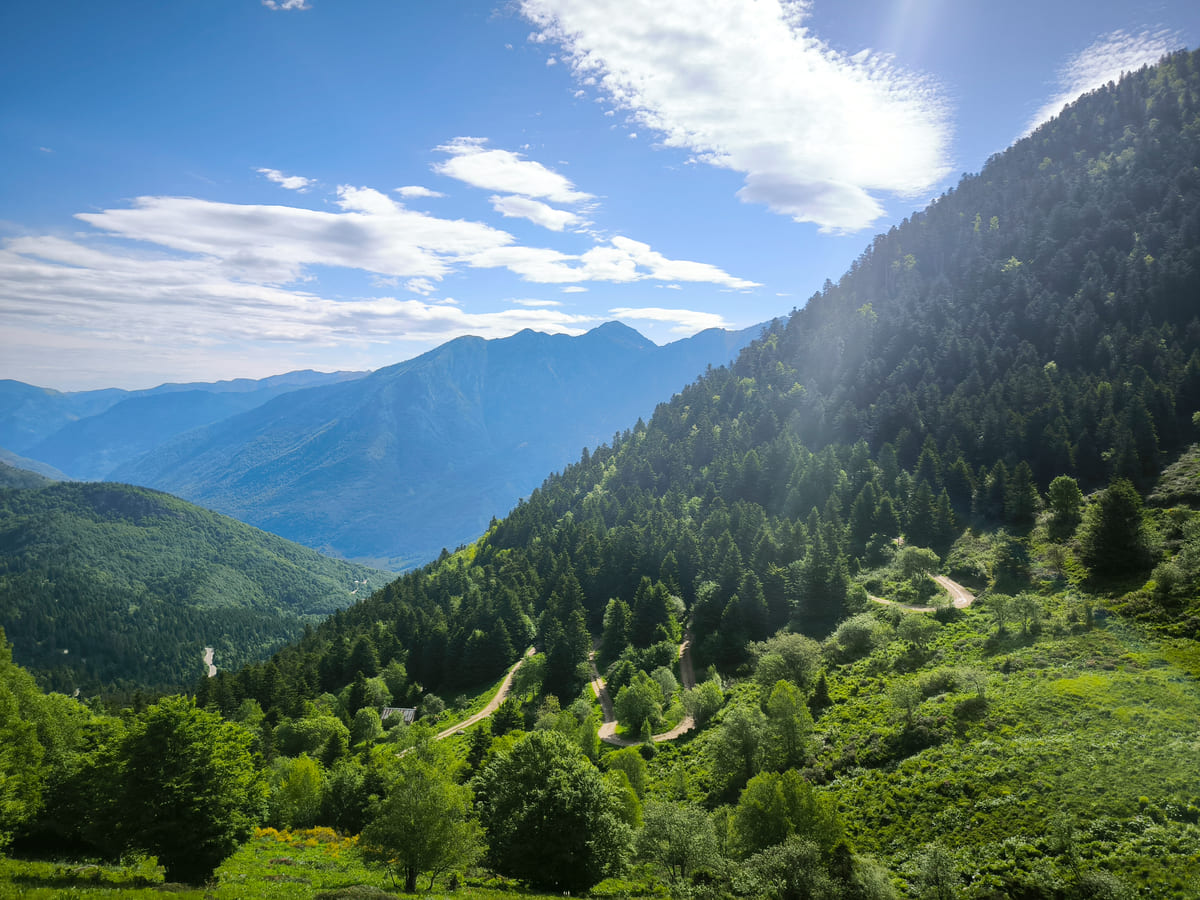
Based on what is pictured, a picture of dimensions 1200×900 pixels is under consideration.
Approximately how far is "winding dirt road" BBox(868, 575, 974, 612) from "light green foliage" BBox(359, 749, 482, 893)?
7010 cm

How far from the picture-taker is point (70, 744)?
50.2 metres

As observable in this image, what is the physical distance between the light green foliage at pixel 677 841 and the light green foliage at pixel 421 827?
12.0m

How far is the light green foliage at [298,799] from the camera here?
55406mm

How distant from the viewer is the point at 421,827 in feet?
107

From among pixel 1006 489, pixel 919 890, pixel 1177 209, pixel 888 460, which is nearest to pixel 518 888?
pixel 919 890

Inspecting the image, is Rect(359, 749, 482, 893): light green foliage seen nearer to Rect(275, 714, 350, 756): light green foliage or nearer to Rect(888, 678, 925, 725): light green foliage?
Rect(888, 678, 925, 725): light green foliage

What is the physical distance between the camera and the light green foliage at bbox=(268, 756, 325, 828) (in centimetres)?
5541

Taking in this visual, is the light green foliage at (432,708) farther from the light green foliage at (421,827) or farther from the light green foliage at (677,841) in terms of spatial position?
the light green foliage at (421,827)

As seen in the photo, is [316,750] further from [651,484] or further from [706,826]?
[651,484]

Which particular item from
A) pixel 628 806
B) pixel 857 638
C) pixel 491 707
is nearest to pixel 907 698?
pixel 857 638

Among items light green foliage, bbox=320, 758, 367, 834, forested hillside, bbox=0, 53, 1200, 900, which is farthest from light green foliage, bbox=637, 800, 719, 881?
light green foliage, bbox=320, 758, 367, 834

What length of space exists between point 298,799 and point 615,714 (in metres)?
42.7

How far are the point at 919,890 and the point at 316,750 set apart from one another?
79.3 metres

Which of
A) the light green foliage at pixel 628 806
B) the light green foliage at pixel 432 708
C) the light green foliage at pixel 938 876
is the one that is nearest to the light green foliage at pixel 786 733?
the light green foliage at pixel 628 806
